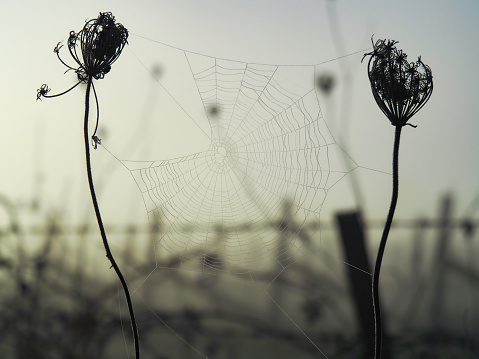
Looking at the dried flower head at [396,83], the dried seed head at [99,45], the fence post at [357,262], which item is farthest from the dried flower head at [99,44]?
the fence post at [357,262]

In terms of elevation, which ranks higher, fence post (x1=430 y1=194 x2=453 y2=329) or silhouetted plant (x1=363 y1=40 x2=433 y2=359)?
silhouetted plant (x1=363 y1=40 x2=433 y2=359)

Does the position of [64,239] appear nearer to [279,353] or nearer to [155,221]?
[155,221]

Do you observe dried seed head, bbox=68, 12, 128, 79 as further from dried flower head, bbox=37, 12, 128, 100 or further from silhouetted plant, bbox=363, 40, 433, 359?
silhouetted plant, bbox=363, 40, 433, 359

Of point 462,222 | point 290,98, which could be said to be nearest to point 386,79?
point 290,98

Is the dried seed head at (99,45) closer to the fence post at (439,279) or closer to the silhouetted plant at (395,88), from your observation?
the silhouetted plant at (395,88)

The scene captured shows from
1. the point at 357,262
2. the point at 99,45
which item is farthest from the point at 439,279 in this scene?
the point at 99,45

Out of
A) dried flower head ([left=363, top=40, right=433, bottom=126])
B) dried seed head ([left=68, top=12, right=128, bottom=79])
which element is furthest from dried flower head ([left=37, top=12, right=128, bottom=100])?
dried flower head ([left=363, top=40, right=433, bottom=126])

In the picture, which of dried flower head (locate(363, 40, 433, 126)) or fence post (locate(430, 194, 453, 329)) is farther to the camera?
fence post (locate(430, 194, 453, 329))
